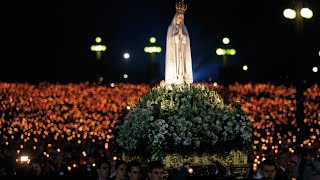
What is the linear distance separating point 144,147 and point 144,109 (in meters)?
0.76

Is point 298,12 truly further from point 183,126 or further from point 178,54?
point 178,54

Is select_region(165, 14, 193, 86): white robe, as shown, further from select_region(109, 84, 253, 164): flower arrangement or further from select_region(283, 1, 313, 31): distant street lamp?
select_region(283, 1, 313, 31): distant street lamp

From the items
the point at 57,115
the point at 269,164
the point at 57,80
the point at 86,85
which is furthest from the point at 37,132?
the point at 269,164

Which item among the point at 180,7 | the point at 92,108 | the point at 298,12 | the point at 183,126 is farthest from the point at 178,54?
the point at 92,108

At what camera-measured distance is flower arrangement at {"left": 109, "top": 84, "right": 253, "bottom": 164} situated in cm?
1931

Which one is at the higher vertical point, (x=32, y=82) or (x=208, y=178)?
(x=32, y=82)

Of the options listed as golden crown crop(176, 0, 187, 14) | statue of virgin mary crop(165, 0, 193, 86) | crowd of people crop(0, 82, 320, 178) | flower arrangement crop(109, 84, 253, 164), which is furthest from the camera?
crowd of people crop(0, 82, 320, 178)

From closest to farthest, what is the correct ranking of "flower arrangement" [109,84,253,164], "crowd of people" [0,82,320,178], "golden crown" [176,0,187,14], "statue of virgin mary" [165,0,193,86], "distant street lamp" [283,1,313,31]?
1. "distant street lamp" [283,1,313,31]
2. "flower arrangement" [109,84,253,164]
3. "golden crown" [176,0,187,14]
4. "statue of virgin mary" [165,0,193,86]
5. "crowd of people" [0,82,320,178]

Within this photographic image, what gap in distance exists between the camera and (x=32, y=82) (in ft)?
199

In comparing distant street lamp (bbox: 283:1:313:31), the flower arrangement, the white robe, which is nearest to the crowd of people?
the white robe

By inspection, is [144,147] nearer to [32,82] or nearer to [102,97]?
[102,97]

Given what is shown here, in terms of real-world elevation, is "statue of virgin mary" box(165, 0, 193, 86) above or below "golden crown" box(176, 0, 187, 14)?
below

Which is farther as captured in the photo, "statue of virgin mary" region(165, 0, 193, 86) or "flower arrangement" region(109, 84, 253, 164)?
"statue of virgin mary" region(165, 0, 193, 86)

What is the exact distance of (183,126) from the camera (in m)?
19.3
